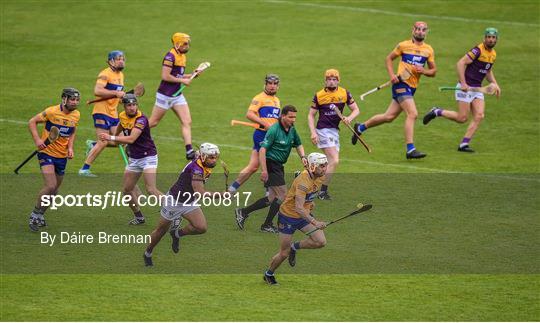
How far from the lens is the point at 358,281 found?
18219 millimetres

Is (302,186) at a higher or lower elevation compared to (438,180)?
higher

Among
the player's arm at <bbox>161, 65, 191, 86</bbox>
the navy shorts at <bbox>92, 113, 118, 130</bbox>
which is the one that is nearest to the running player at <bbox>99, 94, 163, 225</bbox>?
the navy shorts at <bbox>92, 113, 118, 130</bbox>

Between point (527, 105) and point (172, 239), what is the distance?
14.3m

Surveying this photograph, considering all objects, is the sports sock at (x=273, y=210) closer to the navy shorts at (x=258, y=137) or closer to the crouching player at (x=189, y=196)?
the navy shorts at (x=258, y=137)

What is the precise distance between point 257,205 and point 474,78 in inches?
318

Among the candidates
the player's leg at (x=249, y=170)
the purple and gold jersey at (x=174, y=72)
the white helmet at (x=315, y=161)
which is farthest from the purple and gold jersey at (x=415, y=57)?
the white helmet at (x=315, y=161)

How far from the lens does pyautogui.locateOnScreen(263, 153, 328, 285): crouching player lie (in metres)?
17.4

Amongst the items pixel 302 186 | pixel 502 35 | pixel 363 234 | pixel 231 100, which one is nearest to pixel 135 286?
pixel 302 186

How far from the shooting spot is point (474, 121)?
26.6 meters

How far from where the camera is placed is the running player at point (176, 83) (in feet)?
82.2

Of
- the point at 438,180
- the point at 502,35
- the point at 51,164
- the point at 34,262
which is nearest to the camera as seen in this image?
the point at 34,262

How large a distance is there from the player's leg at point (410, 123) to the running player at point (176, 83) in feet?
16.1

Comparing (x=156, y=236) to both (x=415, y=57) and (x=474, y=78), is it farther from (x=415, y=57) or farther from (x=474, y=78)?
(x=474, y=78)

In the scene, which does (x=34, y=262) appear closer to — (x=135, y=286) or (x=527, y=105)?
(x=135, y=286)
